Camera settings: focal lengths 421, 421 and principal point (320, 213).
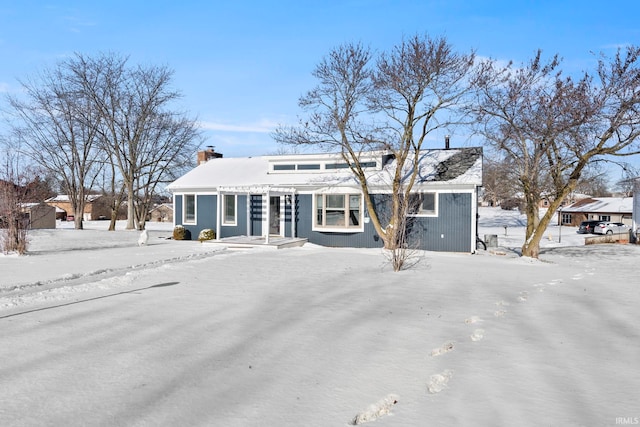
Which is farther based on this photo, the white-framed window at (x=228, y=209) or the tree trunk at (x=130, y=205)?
the tree trunk at (x=130, y=205)

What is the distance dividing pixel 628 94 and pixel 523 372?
14.5 meters

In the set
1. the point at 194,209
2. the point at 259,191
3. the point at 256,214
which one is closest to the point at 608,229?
the point at 256,214

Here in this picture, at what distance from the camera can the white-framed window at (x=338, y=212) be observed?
1853 centimetres

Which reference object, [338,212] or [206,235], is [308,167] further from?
[206,235]

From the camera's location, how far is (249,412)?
11.3 ft

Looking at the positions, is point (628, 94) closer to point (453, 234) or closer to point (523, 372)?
point (453, 234)

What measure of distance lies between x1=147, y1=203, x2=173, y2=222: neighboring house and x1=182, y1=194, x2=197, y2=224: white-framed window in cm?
4876

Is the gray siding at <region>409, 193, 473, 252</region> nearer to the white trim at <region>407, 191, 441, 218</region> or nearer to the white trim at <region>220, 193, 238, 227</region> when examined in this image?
the white trim at <region>407, 191, 441, 218</region>

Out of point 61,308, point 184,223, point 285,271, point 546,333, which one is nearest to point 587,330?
point 546,333

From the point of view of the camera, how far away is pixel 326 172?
1973 cm

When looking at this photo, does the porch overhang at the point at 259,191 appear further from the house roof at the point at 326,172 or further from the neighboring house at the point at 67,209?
the neighboring house at the point at 67,209

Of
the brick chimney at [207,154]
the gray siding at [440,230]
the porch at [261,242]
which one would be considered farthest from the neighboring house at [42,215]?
the gray siding at [440,230]

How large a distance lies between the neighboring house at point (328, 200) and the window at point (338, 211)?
0.14 feet

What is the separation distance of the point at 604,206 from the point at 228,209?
51.8 meters
